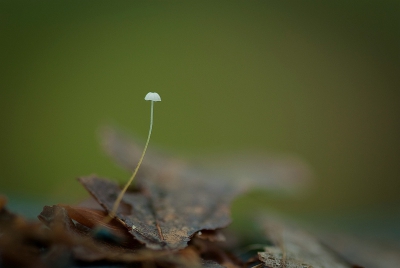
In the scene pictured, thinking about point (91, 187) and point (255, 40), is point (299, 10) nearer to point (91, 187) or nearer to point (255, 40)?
point (255, 40)

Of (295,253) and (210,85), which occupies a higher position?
(210,85)

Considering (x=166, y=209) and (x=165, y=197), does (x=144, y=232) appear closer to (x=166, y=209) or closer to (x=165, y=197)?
(x=166, y=209)

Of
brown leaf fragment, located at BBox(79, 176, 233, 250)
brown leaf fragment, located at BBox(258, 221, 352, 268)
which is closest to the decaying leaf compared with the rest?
brown leaf fragment, located at BBox(79, 176, 233, 250)

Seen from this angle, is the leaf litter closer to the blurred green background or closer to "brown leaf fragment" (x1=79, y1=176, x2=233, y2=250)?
"brown leaf fragment" (x1=79, y1=176, x2=233, y2=250)

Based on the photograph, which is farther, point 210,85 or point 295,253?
point 210,85

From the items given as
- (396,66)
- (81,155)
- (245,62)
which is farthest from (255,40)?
(81,155)

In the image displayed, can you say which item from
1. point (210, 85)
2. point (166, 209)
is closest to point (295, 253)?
point (166, 209)

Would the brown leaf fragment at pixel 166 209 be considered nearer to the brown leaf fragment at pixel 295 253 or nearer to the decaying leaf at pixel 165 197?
the decaying leaf at pixel 165 197
